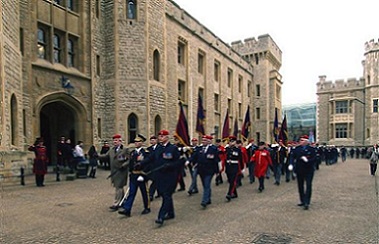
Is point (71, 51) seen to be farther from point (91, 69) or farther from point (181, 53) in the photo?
point (181, 53)

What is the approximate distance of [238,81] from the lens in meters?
40.3

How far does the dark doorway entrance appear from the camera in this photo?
18.4 m

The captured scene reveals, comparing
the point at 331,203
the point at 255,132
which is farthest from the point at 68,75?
the point at 255,132

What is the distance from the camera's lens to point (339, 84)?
49.7m

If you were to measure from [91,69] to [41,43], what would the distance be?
3079mm

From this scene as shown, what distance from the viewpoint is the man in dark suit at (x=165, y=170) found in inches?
241

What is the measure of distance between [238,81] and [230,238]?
3636cm

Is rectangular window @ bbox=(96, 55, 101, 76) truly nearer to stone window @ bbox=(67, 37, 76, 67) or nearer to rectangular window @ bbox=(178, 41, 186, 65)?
stone window @ bbox=(67, 37, 76, 67)

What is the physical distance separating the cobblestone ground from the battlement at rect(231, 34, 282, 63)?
3770cm

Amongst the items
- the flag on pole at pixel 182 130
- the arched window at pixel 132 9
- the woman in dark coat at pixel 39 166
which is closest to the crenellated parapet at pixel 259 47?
the arched window at pixel 132 9

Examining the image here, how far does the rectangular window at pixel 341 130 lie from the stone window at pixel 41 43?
45.7 meters

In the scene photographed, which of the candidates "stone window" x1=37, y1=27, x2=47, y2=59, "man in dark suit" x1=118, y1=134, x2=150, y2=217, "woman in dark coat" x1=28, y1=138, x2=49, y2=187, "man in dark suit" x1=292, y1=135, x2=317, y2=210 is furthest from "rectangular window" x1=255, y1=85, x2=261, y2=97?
"man in dark suit" x1=118, y1=134, x2=150, y2=217

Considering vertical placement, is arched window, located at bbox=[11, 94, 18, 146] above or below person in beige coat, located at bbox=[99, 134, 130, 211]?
above

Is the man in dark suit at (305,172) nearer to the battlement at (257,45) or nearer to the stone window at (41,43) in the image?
the stone window at (41,43)
